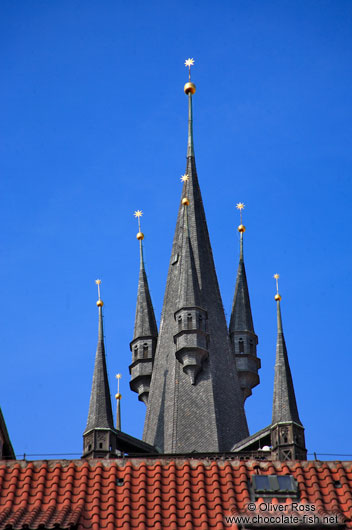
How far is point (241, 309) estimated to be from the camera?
6888 centimetres

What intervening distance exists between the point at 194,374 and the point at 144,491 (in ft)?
122

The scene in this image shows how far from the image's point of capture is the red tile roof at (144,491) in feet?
86.1

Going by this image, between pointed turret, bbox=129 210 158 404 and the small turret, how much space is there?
2.40 metres

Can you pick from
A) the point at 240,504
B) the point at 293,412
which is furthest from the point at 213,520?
the point at 293,412

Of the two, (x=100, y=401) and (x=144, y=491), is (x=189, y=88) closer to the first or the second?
(x=100, y=401)

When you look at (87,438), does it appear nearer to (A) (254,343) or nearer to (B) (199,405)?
(B) (199,405)

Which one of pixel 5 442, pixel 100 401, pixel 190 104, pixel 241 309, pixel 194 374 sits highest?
pixel 190 104

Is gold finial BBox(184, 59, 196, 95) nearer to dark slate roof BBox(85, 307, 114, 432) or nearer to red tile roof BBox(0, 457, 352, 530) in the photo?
dark slate roof BBox(85, 307, 114, 432)

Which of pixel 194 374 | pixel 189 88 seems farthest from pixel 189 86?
pixel 194 374

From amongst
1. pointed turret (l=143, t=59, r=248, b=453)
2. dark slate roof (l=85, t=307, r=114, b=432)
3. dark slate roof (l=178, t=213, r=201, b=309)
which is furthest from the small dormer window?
dark slate roof (l=178, t=213, r=201, b=309)

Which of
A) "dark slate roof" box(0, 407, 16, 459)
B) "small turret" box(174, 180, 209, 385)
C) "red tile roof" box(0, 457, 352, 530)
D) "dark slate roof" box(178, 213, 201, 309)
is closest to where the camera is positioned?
"red tile roof" box(0, 457, 352, 530)

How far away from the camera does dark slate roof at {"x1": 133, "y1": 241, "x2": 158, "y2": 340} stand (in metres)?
68.2

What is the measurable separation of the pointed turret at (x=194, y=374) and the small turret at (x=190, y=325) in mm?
41

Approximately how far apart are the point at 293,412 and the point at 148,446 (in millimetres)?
6178
